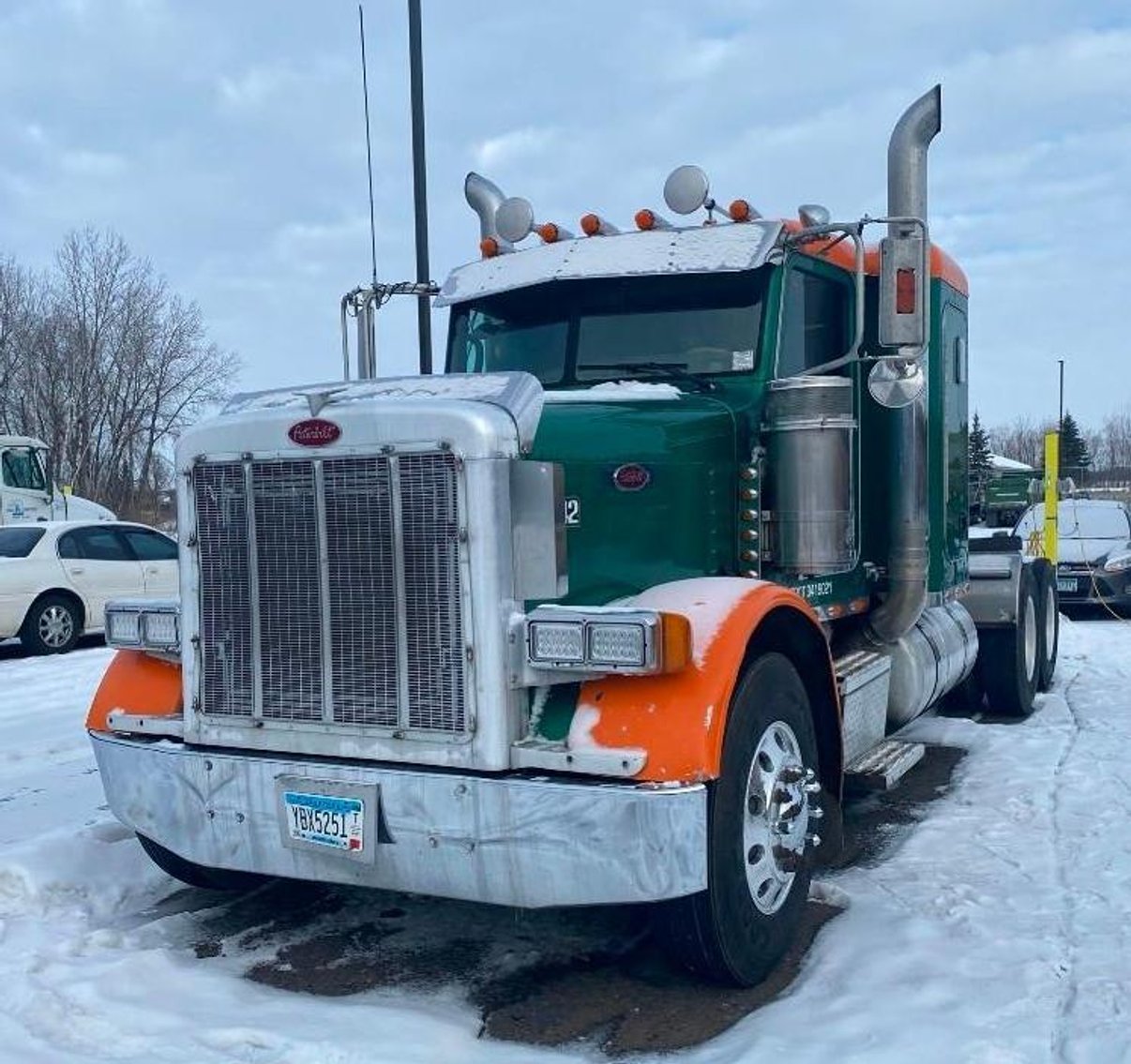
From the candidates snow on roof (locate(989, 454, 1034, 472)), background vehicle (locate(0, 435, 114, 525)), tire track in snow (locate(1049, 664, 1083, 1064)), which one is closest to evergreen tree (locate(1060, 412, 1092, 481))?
snow on roof (locate(989, 454, 1034, 472))

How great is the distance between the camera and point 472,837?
3734 mm

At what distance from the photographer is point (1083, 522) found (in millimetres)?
17391

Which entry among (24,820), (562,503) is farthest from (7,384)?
(562,503)

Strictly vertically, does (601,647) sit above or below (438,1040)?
above

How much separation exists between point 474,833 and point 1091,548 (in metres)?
14.6

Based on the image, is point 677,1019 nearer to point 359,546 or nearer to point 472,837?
point 472,837

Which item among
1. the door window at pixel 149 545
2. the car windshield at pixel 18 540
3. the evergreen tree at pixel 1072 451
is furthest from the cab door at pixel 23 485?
the evergreen tree at pixel 1072 451

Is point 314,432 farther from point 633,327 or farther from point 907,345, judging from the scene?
point 907,345

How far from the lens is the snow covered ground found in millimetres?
3598

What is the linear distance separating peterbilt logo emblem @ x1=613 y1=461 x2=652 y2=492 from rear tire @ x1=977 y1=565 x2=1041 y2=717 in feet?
15.8

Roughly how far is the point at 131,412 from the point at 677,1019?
4480cm

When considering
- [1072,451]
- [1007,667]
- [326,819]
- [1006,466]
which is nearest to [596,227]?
[326,819]

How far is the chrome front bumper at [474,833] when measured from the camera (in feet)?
11.8

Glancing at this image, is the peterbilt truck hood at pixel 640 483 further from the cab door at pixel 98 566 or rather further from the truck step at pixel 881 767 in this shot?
the cab door at pixel 98 566
